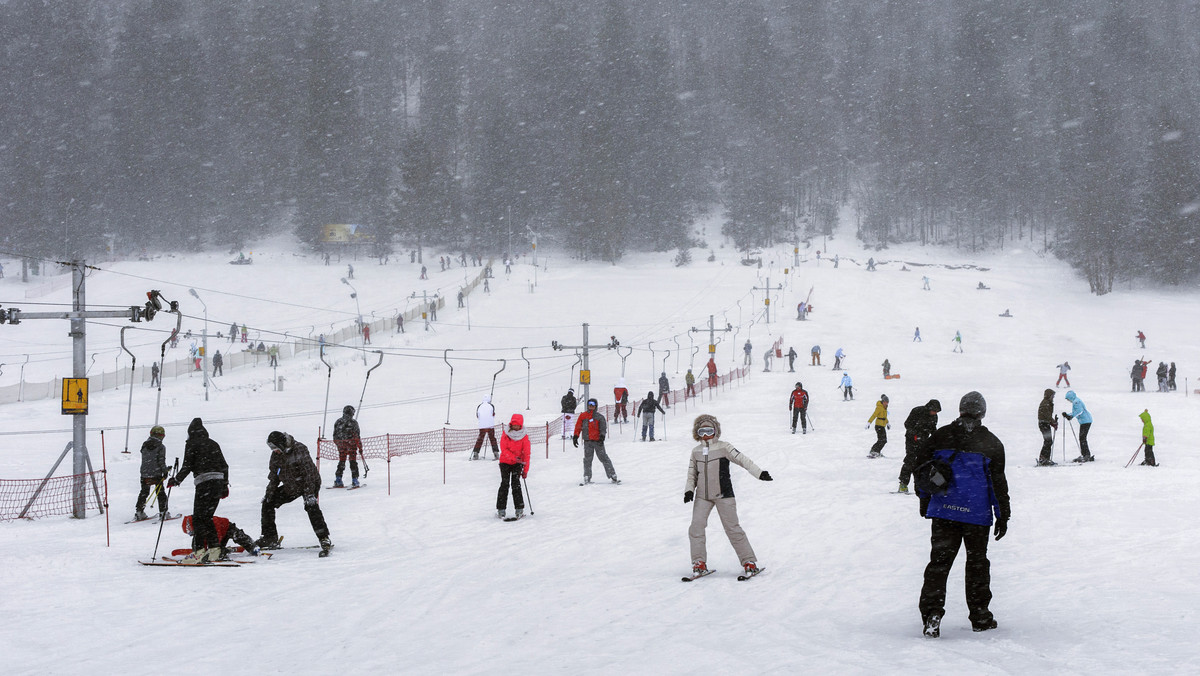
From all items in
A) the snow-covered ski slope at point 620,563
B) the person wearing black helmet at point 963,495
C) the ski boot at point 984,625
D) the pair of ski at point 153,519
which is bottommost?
the pair of ski at point 153,519

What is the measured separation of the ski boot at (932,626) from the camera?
548 centimetres

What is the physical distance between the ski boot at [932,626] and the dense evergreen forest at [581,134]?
69.9 meters

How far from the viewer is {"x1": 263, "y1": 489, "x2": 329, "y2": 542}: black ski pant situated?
8867mm

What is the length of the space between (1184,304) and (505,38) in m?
94.9

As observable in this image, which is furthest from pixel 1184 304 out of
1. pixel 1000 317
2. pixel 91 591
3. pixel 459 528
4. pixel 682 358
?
pixel 91 591

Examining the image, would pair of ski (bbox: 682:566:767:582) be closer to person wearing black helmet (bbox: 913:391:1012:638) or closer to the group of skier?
person wearing black helmet (bbox: 913:391:1012:638)

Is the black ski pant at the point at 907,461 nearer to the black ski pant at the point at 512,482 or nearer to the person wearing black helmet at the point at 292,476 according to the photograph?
the black ski pant at the point at 512,482

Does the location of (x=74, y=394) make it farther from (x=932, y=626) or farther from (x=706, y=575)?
(x=932, y=626)

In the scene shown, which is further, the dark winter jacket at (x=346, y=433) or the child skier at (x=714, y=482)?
the dark winter jacket at (x=346, y=433)

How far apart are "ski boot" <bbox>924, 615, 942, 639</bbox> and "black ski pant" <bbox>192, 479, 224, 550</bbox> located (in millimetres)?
6543

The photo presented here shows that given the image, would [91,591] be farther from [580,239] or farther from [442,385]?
[580,239]

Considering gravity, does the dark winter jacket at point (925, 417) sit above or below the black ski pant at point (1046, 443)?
above

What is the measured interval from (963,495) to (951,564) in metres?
0.48

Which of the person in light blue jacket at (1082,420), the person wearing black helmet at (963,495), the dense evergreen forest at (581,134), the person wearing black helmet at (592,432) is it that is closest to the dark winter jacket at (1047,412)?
the person in light blue jacket at (1082,420)
